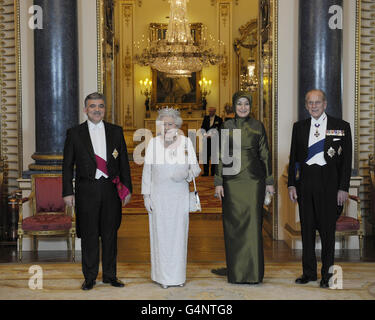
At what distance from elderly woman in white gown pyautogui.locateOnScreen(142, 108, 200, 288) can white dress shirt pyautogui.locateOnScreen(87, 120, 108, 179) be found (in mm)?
384

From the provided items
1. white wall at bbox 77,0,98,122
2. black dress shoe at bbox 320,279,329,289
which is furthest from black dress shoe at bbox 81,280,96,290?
white wall at bbox 77,0,98,122

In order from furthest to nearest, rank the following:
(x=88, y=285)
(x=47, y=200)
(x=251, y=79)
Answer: (x=251, y=79), (x=47, y=200), (x=88, y=285)

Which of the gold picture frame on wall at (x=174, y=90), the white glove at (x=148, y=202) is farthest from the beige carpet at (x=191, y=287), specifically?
the gold picture frame on wall at (x=174, y=90)

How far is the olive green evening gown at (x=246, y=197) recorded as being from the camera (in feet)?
16.3

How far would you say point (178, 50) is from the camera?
12570mm

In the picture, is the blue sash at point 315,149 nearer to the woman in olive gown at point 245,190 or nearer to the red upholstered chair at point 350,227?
the woman in olive gown at point 245,190

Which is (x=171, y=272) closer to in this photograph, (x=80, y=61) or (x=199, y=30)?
(x=80, y=61)

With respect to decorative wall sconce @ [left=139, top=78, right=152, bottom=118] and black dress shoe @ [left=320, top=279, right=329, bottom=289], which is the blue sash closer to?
black dress shoe @ [left=320, top=279, right=329, bottom=289]

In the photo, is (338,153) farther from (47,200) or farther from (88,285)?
(47,200)

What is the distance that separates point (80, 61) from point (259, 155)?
3.31m

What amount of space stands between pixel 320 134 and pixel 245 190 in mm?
861

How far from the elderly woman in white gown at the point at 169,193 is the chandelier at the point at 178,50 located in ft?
26.0

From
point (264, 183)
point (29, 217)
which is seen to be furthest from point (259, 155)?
point (29, 217)

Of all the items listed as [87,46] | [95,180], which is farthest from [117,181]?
[87,46]
